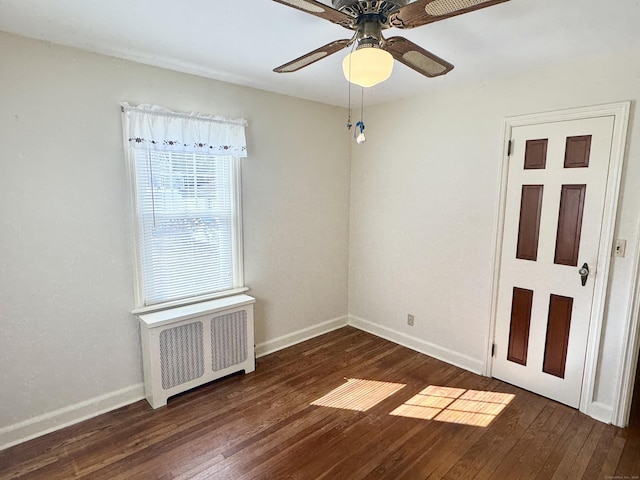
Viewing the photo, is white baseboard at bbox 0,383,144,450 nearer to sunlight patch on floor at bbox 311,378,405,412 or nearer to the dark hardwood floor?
the dark hardwood floor

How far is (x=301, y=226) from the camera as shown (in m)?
3.52

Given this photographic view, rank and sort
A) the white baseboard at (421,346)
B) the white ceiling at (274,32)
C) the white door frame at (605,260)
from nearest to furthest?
the white ceiling at (274,32), the white door frame at (605,260), the white baseboard at (421,346)

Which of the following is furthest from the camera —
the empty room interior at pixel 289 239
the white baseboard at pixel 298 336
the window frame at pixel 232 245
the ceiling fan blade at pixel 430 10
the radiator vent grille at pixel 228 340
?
the white baseboard at pixel 298 336

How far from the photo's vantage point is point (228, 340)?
2859 mm

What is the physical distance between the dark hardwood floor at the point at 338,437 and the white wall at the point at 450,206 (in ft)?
1.62

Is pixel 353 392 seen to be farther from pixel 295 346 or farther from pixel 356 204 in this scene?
pixel 356 204

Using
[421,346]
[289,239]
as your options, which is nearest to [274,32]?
[289,239]

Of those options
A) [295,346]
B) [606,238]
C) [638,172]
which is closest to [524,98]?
[638,172]

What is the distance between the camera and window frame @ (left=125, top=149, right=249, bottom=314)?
8.02 ft

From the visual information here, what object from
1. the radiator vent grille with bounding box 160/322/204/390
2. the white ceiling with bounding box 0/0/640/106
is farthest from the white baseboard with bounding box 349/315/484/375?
the white ceiling with bounding box 0/0/640/106

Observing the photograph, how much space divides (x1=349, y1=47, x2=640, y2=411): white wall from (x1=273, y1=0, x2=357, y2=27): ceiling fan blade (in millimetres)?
1834

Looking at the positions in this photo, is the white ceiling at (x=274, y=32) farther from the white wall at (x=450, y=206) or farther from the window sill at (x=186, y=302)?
the window sill at (x=186, y=302)

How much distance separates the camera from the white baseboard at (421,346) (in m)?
3.05

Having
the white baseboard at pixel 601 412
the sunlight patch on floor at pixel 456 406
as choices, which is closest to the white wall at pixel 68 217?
the sunlight patch on floor at pixel 456 406
